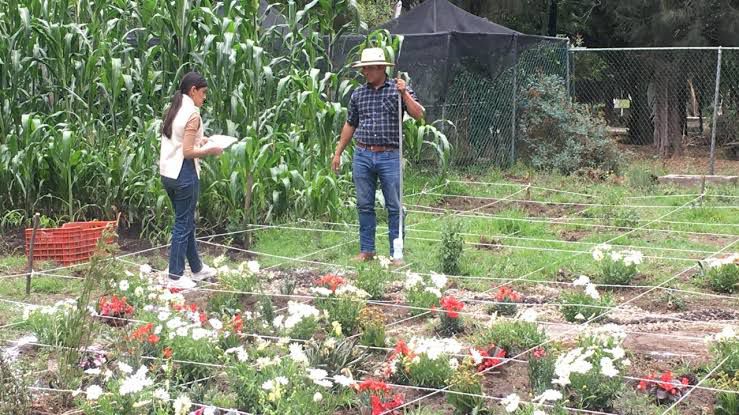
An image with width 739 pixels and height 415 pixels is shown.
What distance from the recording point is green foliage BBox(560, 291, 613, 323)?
189 inches

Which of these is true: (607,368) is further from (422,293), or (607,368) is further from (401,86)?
(401,86)


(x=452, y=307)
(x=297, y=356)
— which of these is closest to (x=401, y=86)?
(x=452, y=307)

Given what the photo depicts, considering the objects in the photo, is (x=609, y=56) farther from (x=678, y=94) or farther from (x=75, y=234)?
(x=75, y=234)

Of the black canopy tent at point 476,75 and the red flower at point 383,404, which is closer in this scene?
the red flower at point 383,404

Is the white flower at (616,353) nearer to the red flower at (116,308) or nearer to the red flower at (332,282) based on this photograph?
the red flower at (332,282)

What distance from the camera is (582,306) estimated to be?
479 cm

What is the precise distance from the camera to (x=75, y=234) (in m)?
6.74

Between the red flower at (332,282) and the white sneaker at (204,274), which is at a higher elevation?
the red flower at (332,282)

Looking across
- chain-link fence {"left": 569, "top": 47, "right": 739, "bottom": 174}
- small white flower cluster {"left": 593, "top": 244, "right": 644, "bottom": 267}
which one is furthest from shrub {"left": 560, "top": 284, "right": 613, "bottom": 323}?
chain-link fence {"left": 569, "top": 47, "right": 739, "bottom": 174}

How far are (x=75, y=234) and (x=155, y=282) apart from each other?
1.13 meters

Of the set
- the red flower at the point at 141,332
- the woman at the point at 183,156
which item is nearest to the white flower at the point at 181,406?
the red flower at the point at 141,332

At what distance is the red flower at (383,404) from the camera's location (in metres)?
3.36

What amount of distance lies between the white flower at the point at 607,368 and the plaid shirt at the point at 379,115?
10.2 feet

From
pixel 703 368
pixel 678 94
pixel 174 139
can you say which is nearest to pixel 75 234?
pixel 174 139
